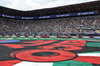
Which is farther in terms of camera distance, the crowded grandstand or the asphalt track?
the crowded grandstand

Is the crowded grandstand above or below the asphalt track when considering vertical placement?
above

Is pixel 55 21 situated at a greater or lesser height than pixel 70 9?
lesser

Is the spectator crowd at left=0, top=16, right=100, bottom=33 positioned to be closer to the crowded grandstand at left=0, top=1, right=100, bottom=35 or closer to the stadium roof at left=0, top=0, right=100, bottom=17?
the crowded grandstand at left=0, top=1, right=100, bottom=35

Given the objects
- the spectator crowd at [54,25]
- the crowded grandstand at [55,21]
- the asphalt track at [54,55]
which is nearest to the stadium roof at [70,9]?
the crowded grandstand at [55,21]

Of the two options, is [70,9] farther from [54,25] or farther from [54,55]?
[54,55]

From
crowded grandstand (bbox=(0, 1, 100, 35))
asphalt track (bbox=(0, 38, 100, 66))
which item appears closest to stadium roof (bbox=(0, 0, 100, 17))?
crowded grandstand (bbox=(0, 1, 100, 35))

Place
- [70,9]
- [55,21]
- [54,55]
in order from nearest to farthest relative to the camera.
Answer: [54,55] → [70,9] → [55,21]

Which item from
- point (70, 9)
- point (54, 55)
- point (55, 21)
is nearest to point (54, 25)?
point (55, 21)

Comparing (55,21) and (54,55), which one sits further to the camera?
(55,21)

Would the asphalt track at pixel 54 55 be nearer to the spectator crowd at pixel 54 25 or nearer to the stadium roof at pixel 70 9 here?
the stadium roof at pixel 70 9

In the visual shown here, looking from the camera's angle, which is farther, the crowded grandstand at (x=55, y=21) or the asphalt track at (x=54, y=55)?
the crowded grandstand at (x=55, y=21)

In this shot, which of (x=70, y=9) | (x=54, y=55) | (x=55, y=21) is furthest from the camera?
→ (x=55, y=21)

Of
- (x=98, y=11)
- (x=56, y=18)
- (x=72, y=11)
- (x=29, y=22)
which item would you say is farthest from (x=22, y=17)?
(x=98, y=11)

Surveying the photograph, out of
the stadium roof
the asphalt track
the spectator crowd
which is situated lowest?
the asphalt track
